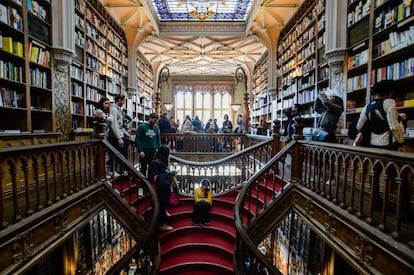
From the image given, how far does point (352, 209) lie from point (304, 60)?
4694 mm

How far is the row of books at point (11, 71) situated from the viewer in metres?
3.30

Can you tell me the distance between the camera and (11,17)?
11.1 feet

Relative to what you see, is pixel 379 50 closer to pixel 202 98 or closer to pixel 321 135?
pixel 321 135

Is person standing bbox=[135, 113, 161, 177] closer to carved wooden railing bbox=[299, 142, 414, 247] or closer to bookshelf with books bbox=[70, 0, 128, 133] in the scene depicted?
bookshelf with books bbox=[70, 0, 128, 133]

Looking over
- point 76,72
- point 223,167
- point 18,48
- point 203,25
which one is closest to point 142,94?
point 203,25

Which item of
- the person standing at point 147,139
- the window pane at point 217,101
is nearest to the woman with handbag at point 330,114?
the person standing at point 147,139

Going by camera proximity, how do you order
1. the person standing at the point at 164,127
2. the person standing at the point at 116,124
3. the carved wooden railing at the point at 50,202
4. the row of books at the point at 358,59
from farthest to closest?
the person standing at the point at 164,127 < the person standing at the point at 116,124 < the row of books at the point at 358,59 < the carved wooden railing at the point at 50,202

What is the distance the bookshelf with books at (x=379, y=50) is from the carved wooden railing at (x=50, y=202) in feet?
11.8

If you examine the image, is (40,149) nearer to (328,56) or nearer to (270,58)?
(328,56)

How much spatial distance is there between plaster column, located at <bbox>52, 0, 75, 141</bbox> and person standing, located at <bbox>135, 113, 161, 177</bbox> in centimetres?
154

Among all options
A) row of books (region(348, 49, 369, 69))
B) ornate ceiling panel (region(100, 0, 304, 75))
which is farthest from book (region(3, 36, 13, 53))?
row of books (region(348, 49, 369, 69))

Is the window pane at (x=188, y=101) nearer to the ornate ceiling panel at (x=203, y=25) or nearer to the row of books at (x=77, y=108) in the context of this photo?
the ornate ceiling panel at (x=203, y=25)

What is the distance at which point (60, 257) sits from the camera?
379 cm

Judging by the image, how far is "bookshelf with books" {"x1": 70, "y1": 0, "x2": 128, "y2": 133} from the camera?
5152 millimetres
